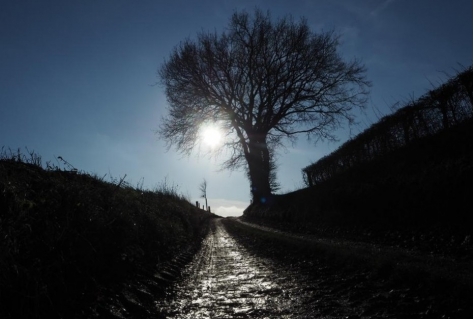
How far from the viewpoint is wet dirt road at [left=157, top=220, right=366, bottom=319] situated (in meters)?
3.18

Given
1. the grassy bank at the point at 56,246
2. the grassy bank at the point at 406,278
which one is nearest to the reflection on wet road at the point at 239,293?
the grassy bank at the point at 406,278

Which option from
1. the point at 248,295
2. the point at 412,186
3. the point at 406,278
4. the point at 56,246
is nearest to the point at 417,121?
the point at 412,186

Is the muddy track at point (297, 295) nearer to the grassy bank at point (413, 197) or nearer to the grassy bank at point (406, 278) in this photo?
the grassy bank at point (406, 278)

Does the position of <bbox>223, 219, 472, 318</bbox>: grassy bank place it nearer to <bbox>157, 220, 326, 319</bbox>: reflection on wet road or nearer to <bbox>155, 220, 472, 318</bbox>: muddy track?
<bbox>155, 220, 472, 318</bbox>: muddy track

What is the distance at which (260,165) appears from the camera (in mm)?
22672

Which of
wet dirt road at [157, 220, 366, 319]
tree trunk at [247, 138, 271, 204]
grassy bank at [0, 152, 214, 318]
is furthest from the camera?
tree trunk at [247, 138, 271, 204]

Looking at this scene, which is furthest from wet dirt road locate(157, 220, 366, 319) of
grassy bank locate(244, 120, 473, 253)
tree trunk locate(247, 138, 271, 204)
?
tree trunk locate(247, 138, 271, 204)

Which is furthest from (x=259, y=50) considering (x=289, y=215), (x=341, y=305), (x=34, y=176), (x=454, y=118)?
(x=341, y=305)

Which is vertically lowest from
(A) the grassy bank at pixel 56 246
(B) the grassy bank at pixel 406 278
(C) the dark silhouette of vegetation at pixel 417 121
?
(B) the grassy bank at pixel 406 278

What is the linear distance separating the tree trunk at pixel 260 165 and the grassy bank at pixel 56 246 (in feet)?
55.7

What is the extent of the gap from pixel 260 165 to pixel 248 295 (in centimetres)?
1893

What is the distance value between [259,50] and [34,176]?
17.1 m

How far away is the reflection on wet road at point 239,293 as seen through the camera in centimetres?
327

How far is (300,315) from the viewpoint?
3020mm
